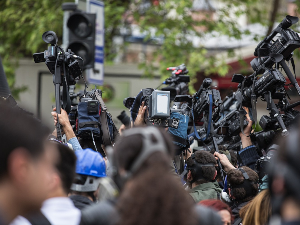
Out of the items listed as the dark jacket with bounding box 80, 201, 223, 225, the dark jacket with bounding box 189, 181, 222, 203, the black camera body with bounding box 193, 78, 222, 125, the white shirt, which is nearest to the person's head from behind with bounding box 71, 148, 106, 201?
the white shirt

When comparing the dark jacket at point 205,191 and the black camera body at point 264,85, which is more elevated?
the black camera body at point 264,85

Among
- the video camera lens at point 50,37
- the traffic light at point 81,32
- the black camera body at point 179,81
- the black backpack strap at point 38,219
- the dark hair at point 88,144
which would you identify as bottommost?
the black backpack strap at point 38,219

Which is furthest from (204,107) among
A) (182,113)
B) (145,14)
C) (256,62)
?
(145,14)

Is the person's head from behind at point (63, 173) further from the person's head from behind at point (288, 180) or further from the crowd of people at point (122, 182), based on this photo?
the person's head from behind at point (288, 180)

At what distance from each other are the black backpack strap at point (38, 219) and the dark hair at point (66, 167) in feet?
0.96

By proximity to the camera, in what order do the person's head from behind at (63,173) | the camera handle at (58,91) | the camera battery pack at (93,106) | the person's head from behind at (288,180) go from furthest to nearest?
the camera battery pack at (93,106), the camera handle at (58,91), the person's head from behind at (63,173), the person's head from behind at (288,180)

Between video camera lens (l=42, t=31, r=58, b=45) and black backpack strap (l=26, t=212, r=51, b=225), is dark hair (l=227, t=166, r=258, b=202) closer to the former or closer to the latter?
video camera lens (l=42, t=31, r=58, b=45)

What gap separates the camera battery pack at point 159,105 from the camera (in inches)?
Result: 177

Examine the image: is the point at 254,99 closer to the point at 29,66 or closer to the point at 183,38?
the point at 183,38

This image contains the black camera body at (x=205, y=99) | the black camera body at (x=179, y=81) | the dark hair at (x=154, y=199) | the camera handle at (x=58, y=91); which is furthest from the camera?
the black camera body at (x=179, y=81)

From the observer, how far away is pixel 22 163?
1849mm

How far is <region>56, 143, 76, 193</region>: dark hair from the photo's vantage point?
2285mm

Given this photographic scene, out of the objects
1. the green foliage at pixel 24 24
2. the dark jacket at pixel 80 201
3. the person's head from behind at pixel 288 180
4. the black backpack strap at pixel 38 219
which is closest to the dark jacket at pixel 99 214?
the black backpack strap at pixel 38 219

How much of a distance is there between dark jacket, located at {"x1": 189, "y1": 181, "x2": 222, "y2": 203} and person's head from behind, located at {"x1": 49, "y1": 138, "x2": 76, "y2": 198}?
1766mm
